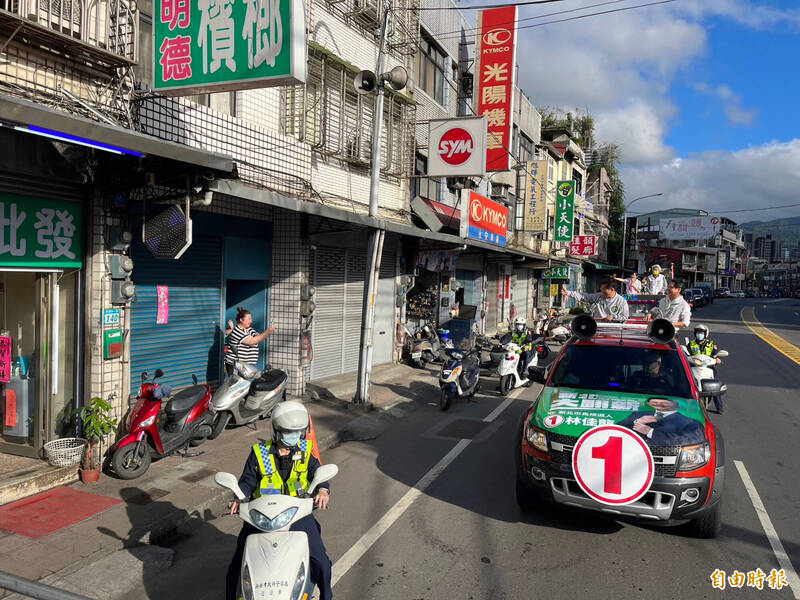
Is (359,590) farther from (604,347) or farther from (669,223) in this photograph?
(669,223)

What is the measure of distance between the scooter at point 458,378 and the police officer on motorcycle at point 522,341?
1422mm

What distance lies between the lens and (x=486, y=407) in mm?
10727

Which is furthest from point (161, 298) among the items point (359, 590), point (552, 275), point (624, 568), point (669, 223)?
point (669, 223)

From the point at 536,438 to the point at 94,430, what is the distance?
4.62 metres

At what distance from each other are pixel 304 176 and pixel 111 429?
5.95 metres

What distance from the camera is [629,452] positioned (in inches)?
184

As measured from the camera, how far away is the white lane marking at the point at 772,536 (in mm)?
4445

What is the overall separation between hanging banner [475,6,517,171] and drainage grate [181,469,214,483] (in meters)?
13.5

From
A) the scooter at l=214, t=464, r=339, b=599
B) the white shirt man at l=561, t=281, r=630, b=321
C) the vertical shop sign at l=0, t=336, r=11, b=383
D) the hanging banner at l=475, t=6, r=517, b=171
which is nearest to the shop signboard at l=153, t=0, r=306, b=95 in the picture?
the vertical shop sign at l=0, t=336, r=11, b=383

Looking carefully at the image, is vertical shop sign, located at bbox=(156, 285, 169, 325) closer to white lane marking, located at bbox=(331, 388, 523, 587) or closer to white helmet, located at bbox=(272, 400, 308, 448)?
white lane marking, located at bbox=(331, 388, 523, 587)

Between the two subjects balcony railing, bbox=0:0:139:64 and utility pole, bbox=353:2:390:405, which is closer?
balcony railing, bbox=0:0:139:64

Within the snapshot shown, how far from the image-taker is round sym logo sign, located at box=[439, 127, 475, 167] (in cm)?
1309

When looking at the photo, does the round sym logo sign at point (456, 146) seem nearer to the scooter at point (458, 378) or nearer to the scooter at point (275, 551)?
the scooter at point (458, 378)

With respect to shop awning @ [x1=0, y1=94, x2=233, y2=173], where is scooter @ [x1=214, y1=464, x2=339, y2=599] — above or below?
below
